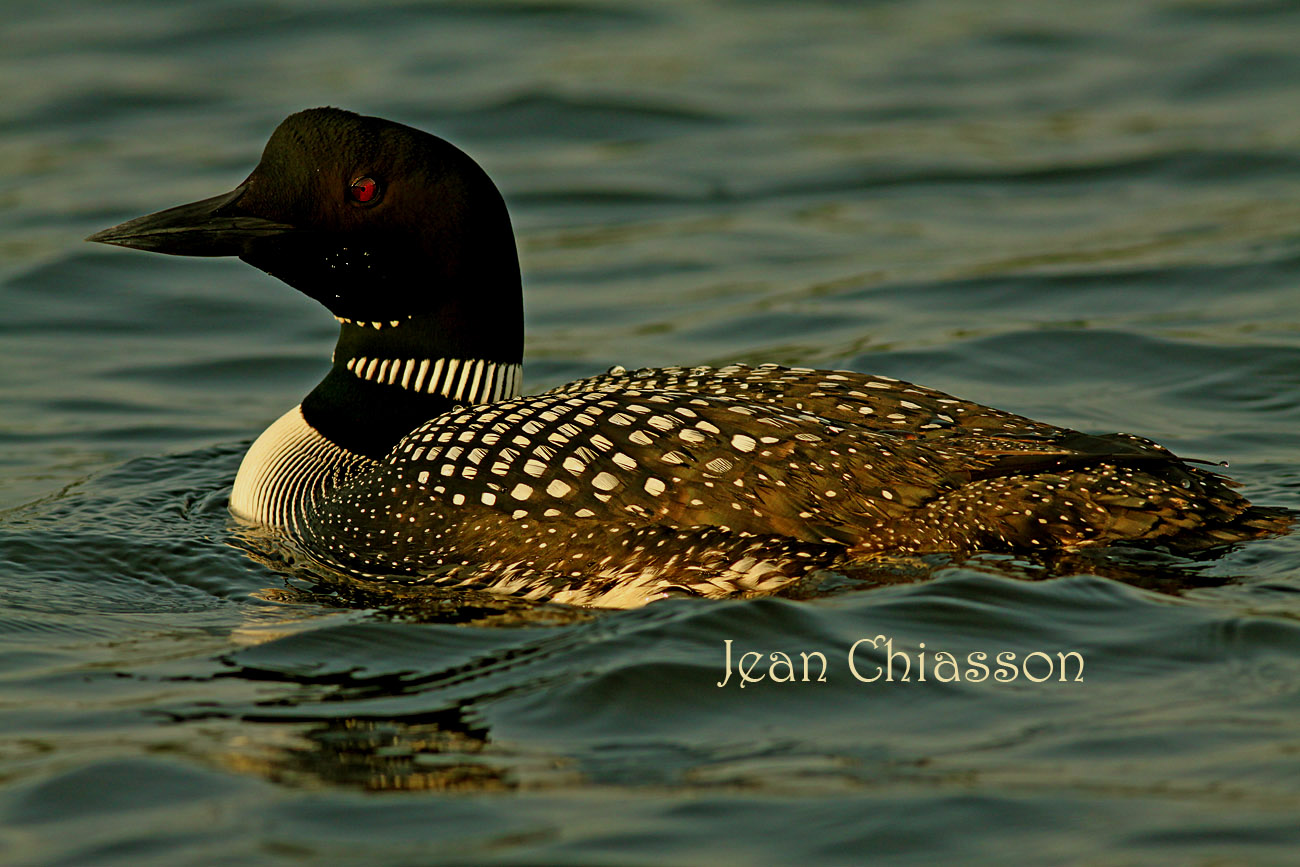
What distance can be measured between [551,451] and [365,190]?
0.95 m

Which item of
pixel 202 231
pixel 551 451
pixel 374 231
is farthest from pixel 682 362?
pixel 551 451

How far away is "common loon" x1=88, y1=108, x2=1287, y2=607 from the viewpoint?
419 centimetres

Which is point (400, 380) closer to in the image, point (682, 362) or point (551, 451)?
point (551, 451)

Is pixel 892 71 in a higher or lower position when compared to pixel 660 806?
higher

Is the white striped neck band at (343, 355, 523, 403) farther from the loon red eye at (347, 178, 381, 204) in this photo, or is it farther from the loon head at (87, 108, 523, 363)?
the loon red eye at (347, 178, 381, 204)

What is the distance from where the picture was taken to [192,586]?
4676 mm

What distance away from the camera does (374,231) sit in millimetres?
4762

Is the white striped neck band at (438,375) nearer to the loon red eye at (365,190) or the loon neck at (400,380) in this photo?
the loon neck at (400,380)

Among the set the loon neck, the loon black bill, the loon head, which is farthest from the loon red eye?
the loon neck

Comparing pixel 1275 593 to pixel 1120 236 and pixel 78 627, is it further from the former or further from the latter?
pixel 1120 236

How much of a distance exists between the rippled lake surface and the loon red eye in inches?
40.1

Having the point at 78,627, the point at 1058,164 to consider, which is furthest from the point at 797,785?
the point at 1058,164

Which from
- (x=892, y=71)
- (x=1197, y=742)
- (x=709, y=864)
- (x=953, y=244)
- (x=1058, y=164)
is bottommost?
(x=709, y=864)

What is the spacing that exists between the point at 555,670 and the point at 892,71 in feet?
25.5
